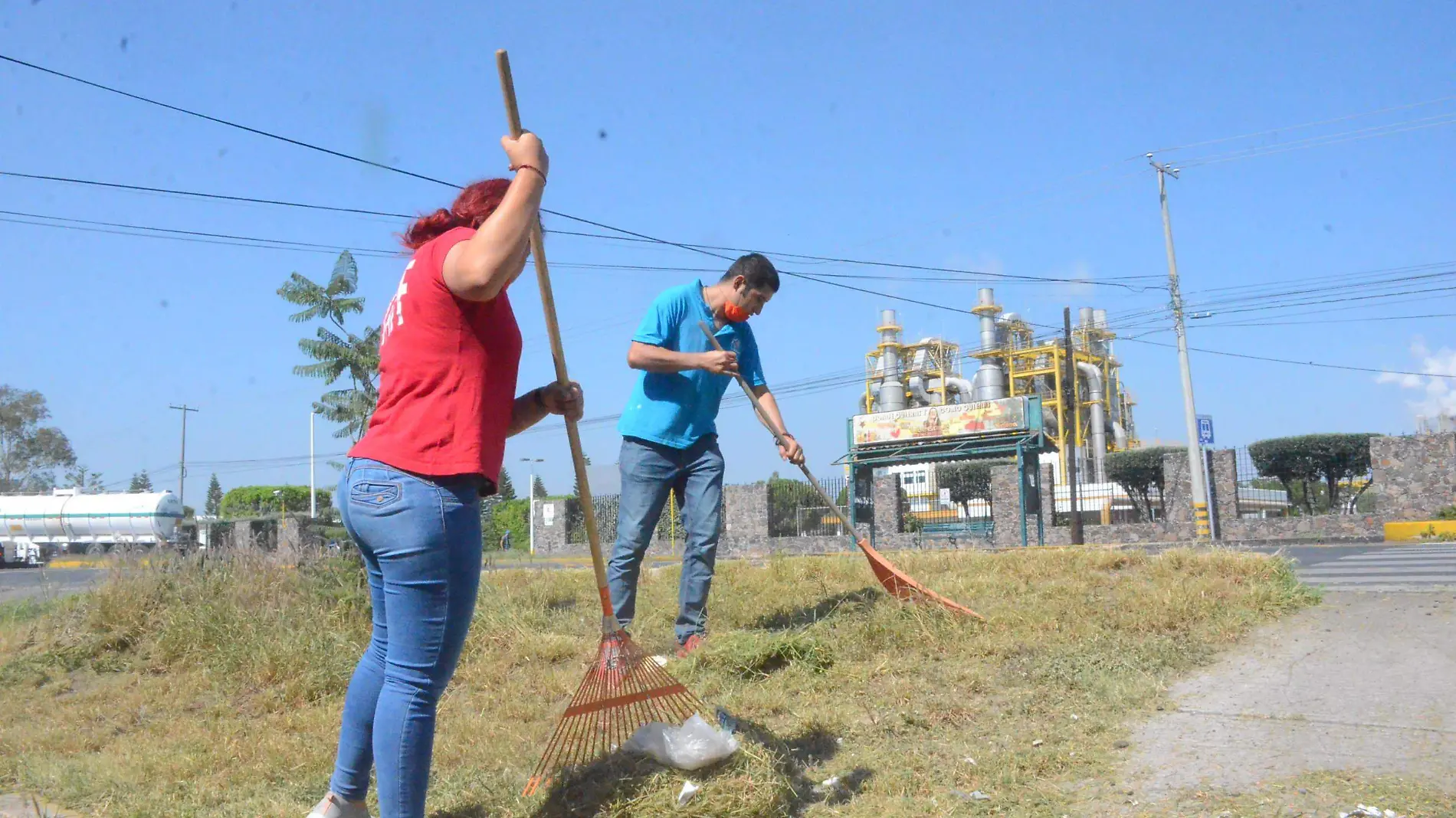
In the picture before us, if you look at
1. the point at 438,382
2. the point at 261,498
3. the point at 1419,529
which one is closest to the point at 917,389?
the point at 1419,529

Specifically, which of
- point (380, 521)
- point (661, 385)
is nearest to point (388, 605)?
point (380, 521)

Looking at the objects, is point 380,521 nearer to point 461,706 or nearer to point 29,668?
point 461,706

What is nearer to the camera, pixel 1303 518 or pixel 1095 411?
pixel 1303 518

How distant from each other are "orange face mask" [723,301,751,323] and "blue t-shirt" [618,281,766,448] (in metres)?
0.10

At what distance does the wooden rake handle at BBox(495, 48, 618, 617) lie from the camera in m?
2.52

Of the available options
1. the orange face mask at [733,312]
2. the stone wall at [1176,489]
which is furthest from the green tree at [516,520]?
the orange face mask at [733,312]

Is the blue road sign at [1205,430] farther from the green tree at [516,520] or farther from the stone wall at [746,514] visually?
the green tree at [516,520]

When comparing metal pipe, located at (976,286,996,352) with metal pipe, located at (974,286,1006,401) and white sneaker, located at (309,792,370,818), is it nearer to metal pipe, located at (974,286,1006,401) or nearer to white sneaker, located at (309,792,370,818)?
metal pipe, located at (974,286,1006,401)

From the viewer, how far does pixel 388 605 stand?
2189mm

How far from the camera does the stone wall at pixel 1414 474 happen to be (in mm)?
19719

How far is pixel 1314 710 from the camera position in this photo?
301 centimetres

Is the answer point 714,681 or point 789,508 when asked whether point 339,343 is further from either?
point 789,508

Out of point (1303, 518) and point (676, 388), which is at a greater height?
point (676, 388)

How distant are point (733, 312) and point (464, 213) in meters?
2.08
